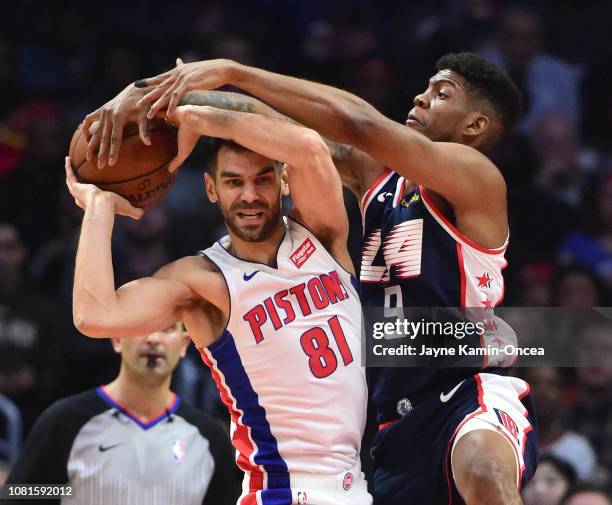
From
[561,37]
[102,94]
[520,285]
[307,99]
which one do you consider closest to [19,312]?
[102,94]

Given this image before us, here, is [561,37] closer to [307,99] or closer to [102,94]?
[102,94]

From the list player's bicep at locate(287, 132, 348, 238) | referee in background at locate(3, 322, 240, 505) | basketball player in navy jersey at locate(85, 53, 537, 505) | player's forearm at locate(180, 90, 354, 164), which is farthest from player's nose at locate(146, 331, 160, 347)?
player's forearm at locate(180, 90, 354, 164)

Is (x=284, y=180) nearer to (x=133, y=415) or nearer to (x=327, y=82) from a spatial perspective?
(x=133, y=415)

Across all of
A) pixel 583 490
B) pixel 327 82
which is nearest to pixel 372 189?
pixel 583 490

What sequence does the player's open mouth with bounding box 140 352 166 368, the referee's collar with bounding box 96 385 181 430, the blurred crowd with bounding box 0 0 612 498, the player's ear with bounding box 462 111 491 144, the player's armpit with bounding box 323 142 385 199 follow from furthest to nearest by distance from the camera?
1. the blurred crowd with bounding box 0 0 612 498
2. the referee's collar with bounding box 96 385 181 430
3. the player's open mouth with bounding box 140 352 166 368
4. the player's armpit with bounding box 323 142 385 199
5. the player's ear with bounding box 462 111 491 144

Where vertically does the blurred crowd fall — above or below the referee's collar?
above

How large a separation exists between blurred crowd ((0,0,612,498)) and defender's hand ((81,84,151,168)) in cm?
287

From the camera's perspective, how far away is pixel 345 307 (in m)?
4.35

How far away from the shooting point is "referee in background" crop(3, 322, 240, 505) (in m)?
5.64

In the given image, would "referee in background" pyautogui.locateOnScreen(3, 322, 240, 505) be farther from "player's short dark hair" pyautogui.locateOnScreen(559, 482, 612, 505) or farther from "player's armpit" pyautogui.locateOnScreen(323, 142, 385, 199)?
"player's short dark hair" pyautogui.locateOnScreen(559, 482, 612, 505)

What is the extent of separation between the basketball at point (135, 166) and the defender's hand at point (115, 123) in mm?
64

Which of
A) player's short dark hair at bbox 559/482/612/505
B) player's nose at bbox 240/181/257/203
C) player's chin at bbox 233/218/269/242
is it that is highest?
player's nose at bbox 240/181/257/203

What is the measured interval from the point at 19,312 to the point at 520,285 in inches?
143

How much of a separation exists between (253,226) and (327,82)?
17.6ft
